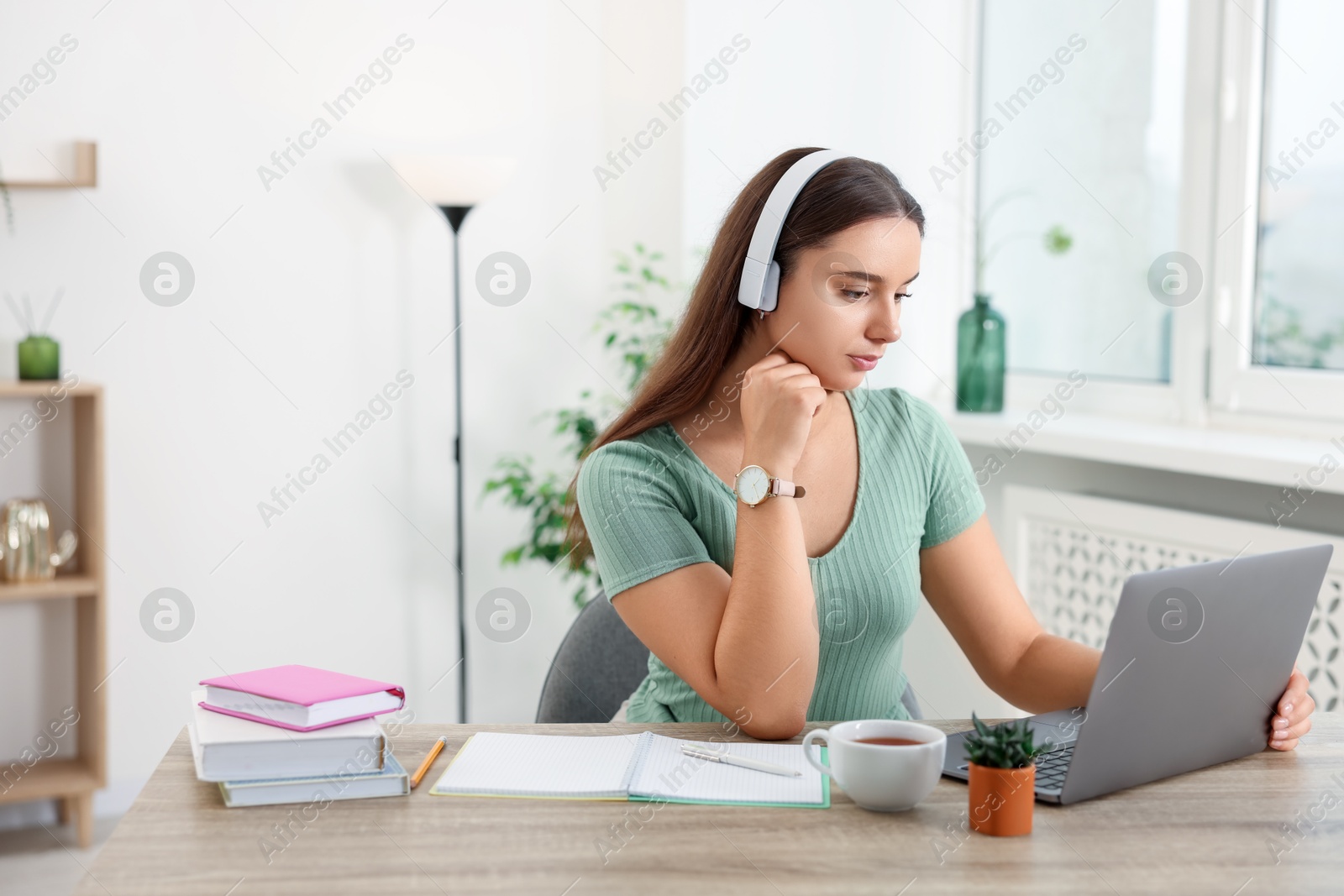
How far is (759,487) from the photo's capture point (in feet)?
4.23

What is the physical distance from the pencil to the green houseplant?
1.65 metres

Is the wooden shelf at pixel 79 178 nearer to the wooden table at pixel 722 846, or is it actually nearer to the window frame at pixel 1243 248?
the wooden table at pixel 722 846

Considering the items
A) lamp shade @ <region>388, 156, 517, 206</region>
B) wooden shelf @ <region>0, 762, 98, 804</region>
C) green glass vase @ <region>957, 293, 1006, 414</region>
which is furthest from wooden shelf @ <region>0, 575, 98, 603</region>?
green glass vase @ <region>957, 293, 1006, 414</region>

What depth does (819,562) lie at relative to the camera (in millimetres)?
1409

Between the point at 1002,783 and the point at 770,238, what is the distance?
69 centimetres

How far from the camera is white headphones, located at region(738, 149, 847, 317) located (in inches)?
53.8

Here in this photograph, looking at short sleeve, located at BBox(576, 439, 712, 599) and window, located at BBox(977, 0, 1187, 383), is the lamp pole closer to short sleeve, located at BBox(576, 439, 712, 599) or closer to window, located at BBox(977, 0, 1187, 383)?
window, located at BBox(977, 0, 1187, 383)

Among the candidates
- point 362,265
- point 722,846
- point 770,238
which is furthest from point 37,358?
point 722,846

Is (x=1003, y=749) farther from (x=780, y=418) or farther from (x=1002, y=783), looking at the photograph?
(x=780, y=418)

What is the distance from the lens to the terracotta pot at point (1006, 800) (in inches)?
36.1

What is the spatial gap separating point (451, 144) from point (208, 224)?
25.5 inches

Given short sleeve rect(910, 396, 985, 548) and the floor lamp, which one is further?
the floor lamp

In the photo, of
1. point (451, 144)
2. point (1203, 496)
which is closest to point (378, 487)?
point (451, 144)

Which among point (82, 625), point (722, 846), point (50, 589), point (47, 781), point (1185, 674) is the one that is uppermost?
point (1185, 674)
